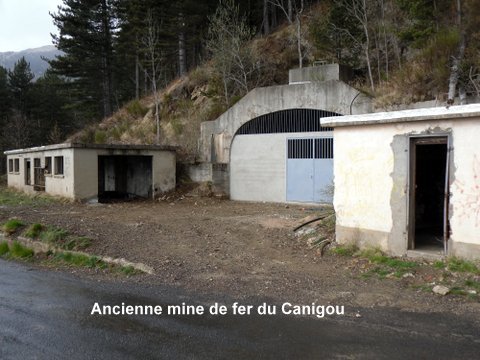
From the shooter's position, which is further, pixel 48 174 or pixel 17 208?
pixel 48 174

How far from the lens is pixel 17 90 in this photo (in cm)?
4425

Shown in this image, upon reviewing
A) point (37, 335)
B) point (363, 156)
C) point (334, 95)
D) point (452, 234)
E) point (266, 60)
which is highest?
point (266, 60)

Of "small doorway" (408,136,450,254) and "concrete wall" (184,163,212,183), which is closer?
"small doorway" (408,136,450,254)

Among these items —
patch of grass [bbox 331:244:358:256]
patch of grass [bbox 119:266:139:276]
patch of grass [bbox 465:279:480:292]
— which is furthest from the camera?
patch of grass [bbox 331:244:358:256]

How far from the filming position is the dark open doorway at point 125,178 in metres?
22.9

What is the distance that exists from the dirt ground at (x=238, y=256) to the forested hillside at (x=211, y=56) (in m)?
7.23

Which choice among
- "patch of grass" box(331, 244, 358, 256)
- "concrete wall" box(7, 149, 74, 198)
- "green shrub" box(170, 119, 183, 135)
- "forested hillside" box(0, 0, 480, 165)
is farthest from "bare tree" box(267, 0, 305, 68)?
"patch of grass" box(331, 244, 358, 256)

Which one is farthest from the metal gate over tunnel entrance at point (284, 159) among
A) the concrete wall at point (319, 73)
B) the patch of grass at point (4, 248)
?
the patch of grass at point (4, 248)

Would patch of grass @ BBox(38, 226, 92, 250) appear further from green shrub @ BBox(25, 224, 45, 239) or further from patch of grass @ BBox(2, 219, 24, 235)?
patch of grass @ BBox(2, 219, 24, 235)

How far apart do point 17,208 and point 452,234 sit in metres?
15.6

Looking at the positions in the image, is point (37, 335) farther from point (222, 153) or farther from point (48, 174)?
point (48, 174)

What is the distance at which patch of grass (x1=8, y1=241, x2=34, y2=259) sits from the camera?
1082 centimetres

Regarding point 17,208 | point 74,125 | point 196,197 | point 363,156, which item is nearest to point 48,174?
point 17,208

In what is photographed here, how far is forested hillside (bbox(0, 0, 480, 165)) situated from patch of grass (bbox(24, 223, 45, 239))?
11443 mm
